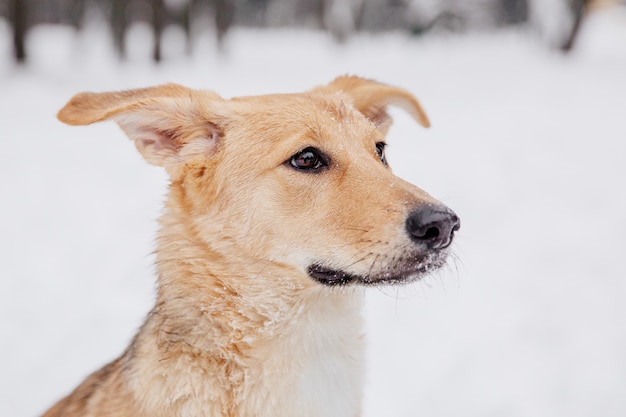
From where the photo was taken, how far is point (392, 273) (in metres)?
2.67

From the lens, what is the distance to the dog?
107 inches

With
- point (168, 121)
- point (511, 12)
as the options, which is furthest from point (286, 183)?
point (511, 12)

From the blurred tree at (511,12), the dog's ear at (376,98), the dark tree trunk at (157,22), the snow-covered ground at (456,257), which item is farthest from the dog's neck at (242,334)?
the blurred tree at (511,12)

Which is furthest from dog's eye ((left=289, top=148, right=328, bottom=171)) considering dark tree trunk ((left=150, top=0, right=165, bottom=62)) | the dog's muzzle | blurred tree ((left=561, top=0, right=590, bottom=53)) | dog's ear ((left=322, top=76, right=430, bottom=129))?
blurred tree ((left=561, top=0, right=590, bottom=53))

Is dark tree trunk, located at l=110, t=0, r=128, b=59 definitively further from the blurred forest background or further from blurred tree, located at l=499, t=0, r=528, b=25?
blurred tree, located at l=499, t=0, r=528, b=25

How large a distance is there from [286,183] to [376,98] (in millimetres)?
1040

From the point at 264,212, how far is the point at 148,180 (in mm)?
6550

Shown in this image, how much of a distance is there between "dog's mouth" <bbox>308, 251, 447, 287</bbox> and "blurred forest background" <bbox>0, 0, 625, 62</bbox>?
14.4 metres

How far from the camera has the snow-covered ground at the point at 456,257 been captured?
4922 millimetres

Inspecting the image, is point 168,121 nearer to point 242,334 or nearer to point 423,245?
point 242,334

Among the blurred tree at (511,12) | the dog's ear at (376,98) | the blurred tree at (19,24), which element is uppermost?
the blurred tree at (511,12)

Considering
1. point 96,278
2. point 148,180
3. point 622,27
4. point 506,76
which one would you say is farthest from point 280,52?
point 96,278

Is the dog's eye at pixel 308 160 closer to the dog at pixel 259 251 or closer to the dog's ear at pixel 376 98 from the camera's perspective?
the dog at pixel 259 251

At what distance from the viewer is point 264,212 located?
9.68 ft
